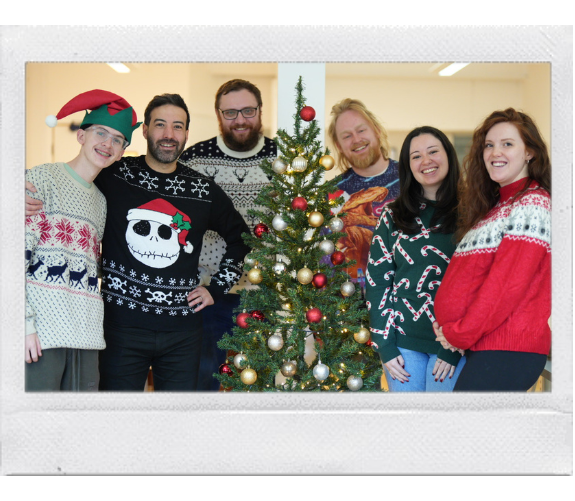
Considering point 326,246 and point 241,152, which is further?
point 241,152

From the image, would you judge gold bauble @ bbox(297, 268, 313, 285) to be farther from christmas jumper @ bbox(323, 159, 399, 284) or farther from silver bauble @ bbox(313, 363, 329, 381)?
christmas jumper @ bbox(323, 159, 399, 284)

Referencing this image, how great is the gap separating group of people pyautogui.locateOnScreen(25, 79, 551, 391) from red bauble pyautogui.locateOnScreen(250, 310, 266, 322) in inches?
14.3

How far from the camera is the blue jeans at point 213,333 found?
11.4 ft

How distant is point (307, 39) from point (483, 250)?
124 cm

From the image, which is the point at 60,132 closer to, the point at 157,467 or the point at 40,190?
the point at 40,190

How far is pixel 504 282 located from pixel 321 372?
904 mm

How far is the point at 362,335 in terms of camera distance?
2867 mm

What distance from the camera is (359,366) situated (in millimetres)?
2846

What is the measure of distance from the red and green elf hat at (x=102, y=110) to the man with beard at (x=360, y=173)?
114cm

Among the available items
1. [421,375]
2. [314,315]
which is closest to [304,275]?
[314,315]

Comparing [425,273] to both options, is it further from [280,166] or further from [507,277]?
[280,166]

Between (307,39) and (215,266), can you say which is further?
(215,266)

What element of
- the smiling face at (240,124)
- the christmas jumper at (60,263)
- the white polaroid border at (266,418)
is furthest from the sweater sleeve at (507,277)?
the christmas jumper at (60,263)

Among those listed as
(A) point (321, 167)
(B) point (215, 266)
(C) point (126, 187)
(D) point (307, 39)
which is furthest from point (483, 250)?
(C) point (126, 187)
